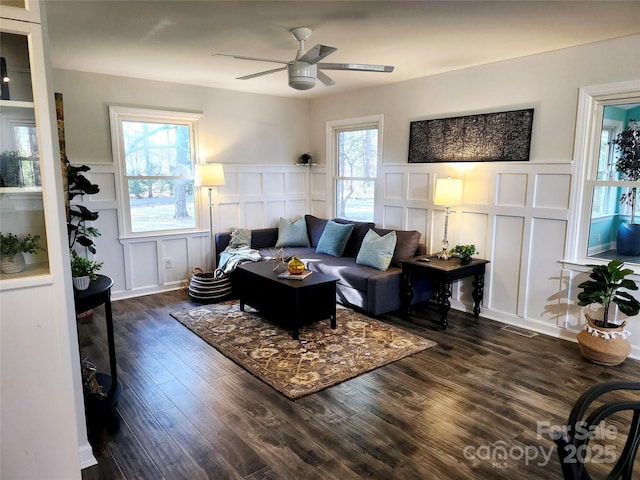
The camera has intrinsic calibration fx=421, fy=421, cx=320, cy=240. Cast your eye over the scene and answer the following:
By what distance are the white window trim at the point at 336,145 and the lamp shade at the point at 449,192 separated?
3.76ft

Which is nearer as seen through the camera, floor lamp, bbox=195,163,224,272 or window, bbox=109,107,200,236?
window, bbox=109,107,200,236

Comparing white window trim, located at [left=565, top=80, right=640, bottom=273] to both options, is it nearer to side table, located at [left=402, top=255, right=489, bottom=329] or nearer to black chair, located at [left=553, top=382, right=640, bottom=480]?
side table, located at [left=402, top=255, right=489, bottom=329]

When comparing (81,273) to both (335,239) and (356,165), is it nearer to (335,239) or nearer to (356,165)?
(335,239)

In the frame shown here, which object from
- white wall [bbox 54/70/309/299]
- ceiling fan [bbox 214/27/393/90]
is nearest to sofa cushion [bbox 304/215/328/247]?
white wall [bbox 54/70/309/299]

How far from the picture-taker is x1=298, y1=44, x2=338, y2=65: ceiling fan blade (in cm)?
274

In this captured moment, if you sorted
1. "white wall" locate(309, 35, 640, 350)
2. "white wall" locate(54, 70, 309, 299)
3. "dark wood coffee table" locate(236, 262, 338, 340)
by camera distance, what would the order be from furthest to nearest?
"white wall" locate(54, 70, 309, 299), "dark wood coffee table" locate(236, 262, 338, 340), "white wall" locate(309, 35, 640, 350)

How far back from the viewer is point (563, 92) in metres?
3.62

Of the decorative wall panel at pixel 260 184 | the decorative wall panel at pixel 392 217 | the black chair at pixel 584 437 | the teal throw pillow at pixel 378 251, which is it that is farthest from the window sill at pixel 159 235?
the black chair at pixel 584 437

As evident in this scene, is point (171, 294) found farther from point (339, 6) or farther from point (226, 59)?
point (339, 6)

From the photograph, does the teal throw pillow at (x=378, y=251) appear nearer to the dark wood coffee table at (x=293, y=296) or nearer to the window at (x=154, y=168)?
the dark wood coffee table at (x=293, y=296)

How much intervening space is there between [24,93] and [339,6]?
1.84 m

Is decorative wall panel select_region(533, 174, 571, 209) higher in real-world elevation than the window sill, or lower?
higher

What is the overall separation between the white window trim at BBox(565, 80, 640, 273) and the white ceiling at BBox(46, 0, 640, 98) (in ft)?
1.47

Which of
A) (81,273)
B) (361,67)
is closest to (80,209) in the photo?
(81,273)
